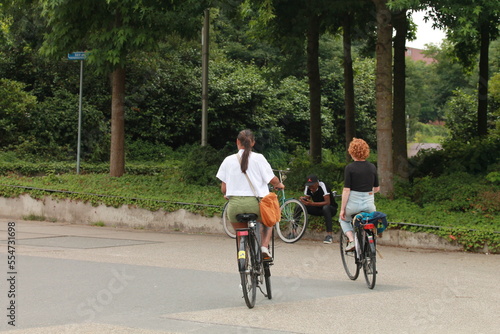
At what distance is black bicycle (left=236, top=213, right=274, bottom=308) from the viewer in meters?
7.25

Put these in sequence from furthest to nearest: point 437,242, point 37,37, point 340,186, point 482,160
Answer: point 37,37 < point 482,160 < point 340,186 < point 437,242

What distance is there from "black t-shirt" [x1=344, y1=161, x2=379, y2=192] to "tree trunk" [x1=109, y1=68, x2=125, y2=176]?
10.8m

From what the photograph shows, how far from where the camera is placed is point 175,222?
14.7 meters

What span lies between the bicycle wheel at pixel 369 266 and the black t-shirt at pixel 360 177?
66 cm

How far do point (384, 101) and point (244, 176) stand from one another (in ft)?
24.8

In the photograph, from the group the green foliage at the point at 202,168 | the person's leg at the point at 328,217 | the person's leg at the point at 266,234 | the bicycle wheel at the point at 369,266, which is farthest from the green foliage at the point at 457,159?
the person's leg at the point at 266,234

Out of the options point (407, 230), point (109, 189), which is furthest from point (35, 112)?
point (407, 230)

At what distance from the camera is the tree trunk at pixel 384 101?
47.7 ft

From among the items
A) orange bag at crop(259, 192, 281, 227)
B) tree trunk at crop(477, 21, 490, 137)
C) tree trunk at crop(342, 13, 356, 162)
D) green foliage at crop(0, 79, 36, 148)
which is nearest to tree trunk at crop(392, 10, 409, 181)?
tree trunk at crop(342, 13, 356, 162)

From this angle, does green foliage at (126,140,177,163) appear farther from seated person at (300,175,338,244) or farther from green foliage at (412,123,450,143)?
green foliage at (412,123,450,143)

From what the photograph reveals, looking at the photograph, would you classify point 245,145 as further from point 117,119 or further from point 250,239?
point 117,119

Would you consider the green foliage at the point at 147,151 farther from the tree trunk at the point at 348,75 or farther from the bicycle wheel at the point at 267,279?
A: the bicycle wheel at the point at 267,279

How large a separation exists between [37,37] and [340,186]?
17.7m

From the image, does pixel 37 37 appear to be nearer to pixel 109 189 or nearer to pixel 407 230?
pixel 109 189
